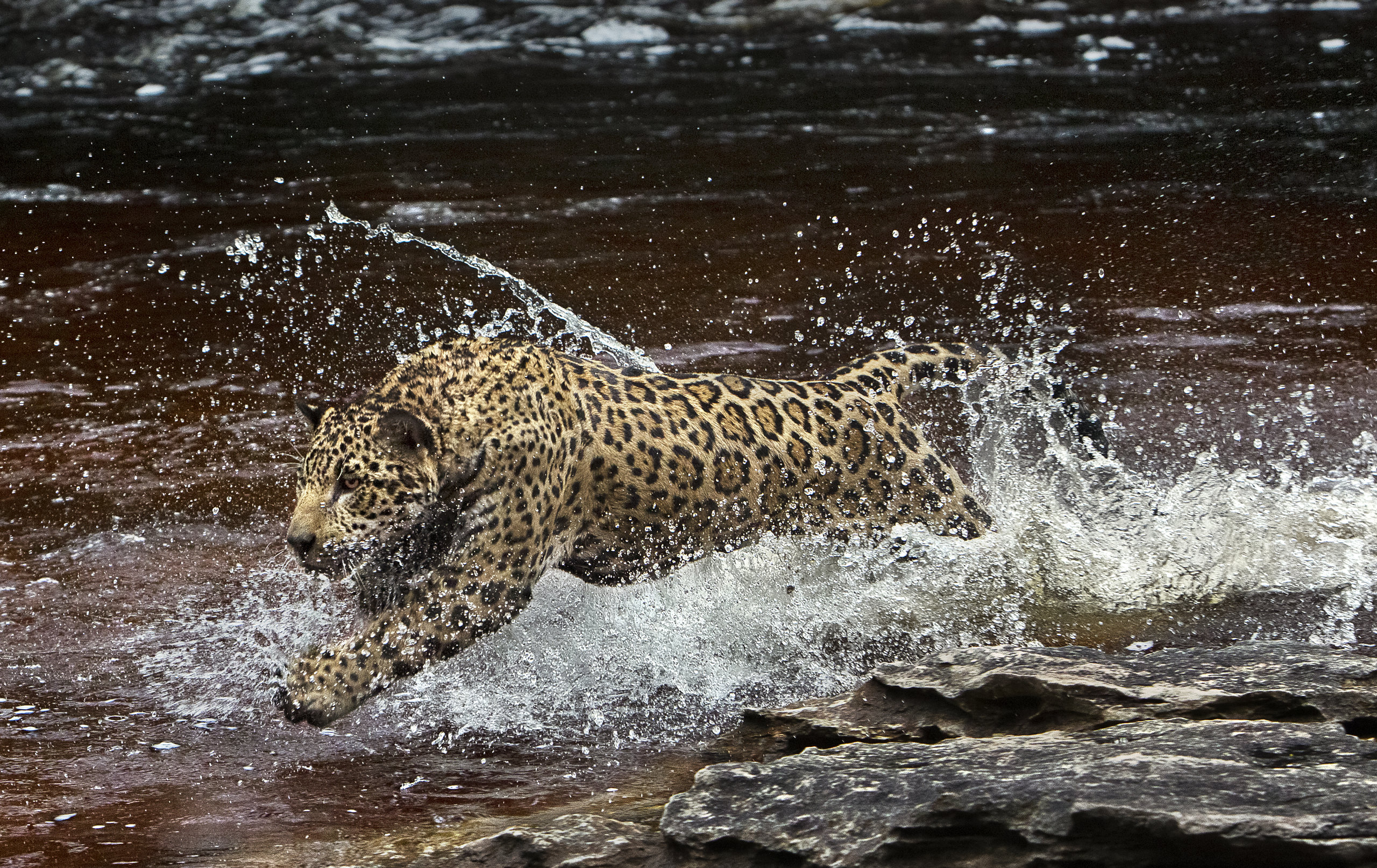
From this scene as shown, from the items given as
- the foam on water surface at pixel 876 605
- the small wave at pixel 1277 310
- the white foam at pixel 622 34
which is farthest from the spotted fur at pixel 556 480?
the white foam at pixel 622 34

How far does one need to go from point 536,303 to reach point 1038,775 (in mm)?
7260

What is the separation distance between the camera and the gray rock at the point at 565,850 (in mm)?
4188

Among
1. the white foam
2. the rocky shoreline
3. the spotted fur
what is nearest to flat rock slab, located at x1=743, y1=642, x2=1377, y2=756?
the rocky shoreline

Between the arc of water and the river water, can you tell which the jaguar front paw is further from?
the arc of water

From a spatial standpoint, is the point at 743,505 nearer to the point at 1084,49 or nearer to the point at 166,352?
the point at 166,352

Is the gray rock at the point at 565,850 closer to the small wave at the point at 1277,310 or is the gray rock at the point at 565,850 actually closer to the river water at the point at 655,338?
the river water at the point at 655,338

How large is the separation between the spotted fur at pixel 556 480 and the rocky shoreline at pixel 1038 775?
1.03 m

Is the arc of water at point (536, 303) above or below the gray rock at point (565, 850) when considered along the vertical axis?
above

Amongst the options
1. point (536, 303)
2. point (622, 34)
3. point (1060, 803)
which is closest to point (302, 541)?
point (1060, 803)

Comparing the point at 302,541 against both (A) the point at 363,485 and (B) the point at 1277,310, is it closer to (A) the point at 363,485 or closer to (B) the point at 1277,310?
(A) the point at 363,485

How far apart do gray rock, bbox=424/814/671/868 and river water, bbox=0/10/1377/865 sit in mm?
628

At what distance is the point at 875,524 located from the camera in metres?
6.34

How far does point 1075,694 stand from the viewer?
15.1 ft

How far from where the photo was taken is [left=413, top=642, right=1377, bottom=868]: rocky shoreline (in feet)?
11.9
